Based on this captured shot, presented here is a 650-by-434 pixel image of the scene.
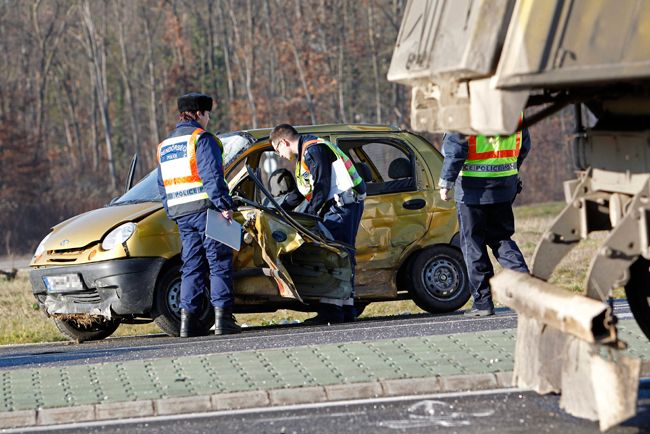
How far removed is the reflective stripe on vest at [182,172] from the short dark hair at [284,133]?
0.64 meters

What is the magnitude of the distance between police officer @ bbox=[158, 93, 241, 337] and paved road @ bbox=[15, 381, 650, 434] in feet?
13.4

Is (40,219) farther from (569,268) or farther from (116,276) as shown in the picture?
(116,276)

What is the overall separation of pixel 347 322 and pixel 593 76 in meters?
6.94

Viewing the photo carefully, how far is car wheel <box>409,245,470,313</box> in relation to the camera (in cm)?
1290

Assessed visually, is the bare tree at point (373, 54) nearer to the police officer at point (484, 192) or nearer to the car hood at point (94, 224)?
the car hood at point (94, 224)

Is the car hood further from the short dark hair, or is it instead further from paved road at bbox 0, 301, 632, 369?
the short dark hair

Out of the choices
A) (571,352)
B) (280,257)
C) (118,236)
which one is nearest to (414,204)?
(280,257)

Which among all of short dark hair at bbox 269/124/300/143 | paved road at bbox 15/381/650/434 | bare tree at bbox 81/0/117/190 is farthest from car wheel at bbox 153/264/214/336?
bare tree at bbox 81/0/117/190

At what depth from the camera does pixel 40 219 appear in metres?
41.7

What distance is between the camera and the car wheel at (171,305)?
11930 mm

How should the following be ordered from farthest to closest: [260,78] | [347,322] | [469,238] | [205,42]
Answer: [205,42], [260,78], [347,322], [469,238]

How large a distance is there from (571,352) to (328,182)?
19.7 feet

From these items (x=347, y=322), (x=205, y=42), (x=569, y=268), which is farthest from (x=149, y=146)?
(x=347, y=322)

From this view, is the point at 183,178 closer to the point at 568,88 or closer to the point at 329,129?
the point at 329,129
